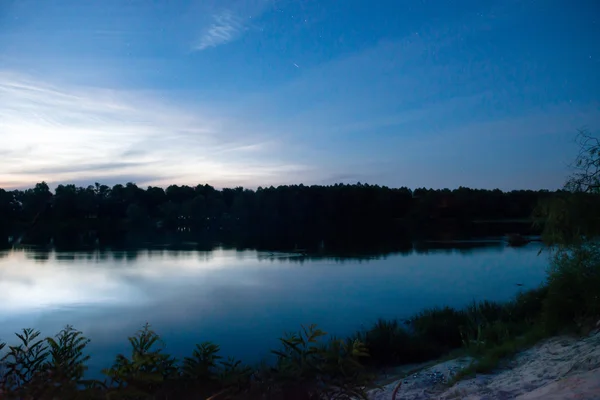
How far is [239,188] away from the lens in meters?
83.6

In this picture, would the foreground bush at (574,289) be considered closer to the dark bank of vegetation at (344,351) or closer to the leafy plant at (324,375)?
the dark bank of vegetation at (344,351)

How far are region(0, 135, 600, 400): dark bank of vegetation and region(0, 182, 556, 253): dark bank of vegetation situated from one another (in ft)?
145

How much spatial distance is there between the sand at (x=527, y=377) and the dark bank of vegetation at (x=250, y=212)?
47.3 metres

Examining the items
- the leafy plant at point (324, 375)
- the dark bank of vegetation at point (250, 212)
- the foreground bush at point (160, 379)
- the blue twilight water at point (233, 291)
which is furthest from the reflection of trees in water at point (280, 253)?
the leafy plant at point (324, 375)

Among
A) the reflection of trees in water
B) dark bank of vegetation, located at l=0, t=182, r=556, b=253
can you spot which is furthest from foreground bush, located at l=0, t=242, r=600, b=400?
dark bank of vegetation, located at l=0, t=182, r=556, b=253

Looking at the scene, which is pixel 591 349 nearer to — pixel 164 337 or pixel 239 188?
pixel 164 337

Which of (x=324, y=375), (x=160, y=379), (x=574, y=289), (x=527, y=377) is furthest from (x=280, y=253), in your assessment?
(x=160, y=379)

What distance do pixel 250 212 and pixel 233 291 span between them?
171 ft

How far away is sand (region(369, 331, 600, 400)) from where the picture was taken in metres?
4.37

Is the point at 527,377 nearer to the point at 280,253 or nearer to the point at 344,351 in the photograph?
the point at 344,351

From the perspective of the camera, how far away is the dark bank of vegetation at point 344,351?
2.83 meters

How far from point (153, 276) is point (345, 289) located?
10410mm

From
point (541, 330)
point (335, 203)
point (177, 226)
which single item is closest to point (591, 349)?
point (541, 330)

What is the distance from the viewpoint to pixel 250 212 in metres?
72.5
